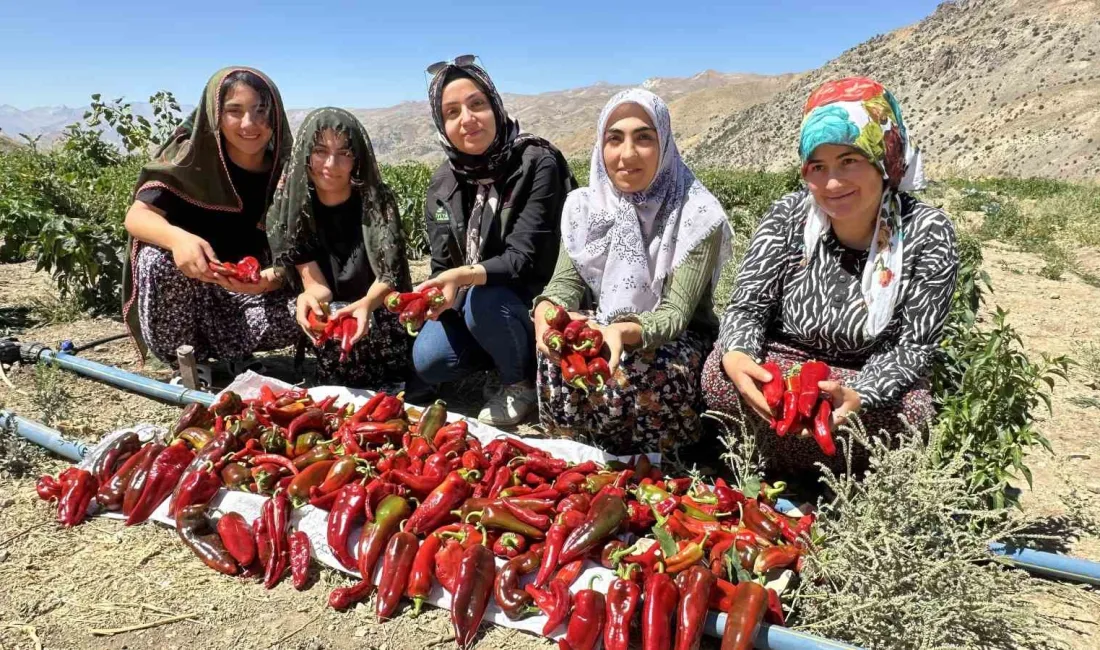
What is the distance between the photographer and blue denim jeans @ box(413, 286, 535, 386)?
4206 mm

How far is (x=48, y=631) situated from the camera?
2689mm

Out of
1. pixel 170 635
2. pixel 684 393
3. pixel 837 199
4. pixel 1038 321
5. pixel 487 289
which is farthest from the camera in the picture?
pixel 1038 321

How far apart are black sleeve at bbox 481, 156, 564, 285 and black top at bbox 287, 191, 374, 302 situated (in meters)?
0.88

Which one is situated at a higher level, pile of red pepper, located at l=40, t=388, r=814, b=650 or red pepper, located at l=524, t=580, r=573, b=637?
pile of red pepper, located at l=40, t=388, r=814, b=650

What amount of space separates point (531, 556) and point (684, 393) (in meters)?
1.21

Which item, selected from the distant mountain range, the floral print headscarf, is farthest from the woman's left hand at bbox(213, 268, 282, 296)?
the distant mountain range

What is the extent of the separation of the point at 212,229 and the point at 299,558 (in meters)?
2.72

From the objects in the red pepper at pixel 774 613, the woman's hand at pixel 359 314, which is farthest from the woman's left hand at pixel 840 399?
the woman's hand at pixel 359 314

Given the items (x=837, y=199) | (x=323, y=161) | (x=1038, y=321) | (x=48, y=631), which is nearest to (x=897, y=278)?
(x=837, y=199)

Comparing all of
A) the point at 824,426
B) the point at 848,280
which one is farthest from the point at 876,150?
the point at 824,426

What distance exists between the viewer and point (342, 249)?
4.60 metres

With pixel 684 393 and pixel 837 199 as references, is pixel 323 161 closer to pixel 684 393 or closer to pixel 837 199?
pixel 684 393

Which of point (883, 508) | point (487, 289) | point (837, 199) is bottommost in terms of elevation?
point (883, 508)

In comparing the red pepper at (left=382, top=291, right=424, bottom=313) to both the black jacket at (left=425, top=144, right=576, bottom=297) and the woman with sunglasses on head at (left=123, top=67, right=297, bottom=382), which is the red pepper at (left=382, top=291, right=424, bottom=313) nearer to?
the black jacket at (left=425, top=144, right=576, bottom=297)
